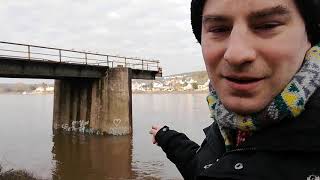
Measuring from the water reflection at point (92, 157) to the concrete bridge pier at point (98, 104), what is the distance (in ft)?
2.52

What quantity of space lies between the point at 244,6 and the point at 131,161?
1526 cm

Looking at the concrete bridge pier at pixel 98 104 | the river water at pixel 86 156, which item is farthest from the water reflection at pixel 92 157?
the concrete bridge pier at pixel 98 104

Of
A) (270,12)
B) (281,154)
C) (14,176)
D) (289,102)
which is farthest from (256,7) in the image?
(14,176)

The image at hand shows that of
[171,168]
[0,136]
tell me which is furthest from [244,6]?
[0,136]

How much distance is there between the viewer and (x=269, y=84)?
1203 millimetres

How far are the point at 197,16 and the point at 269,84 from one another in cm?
43

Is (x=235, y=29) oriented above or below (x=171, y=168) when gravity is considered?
above

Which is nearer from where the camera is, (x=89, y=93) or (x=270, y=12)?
(x=270, y=12)

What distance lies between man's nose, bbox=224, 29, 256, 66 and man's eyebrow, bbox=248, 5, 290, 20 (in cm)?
6

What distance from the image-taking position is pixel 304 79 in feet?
3.98

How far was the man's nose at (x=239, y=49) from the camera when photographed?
116cm

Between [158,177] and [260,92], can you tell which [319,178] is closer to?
[260,92]

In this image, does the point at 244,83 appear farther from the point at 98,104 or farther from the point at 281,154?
the point at 98,104

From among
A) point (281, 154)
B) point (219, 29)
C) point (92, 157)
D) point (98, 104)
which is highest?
point (219, 29)
